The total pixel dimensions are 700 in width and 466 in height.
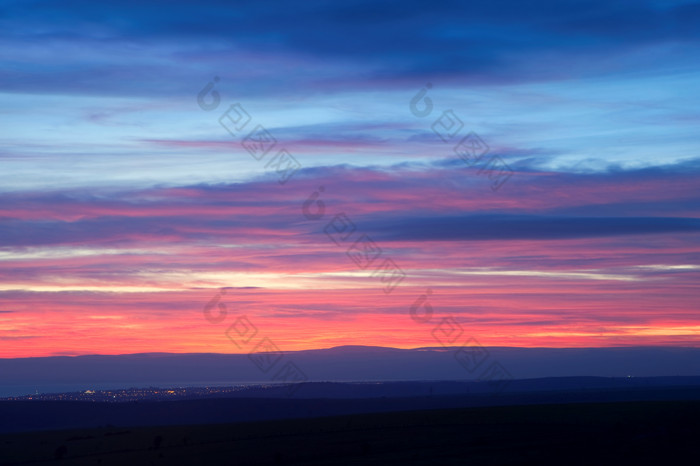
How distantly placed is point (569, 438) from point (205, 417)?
97.1 m

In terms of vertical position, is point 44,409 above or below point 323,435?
above

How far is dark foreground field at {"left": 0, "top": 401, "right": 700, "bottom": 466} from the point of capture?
2457 inches

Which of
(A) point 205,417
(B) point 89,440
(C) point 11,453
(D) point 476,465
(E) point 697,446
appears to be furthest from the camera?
(A) point 205,417

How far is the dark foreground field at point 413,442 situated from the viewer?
205 ft

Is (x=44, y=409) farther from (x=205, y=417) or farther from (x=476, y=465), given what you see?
(x=476, y=465)

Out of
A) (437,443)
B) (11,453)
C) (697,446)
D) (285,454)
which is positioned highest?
(11,453)

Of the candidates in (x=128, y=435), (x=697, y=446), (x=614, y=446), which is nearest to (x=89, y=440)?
(x=128, y=435)

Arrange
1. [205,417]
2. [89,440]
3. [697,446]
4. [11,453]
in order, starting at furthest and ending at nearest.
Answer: [205,417] → [89,440] → [11,453] → [697,446]

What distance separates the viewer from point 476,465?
57.9 meters

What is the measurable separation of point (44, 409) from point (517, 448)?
→ 120078 millimetres

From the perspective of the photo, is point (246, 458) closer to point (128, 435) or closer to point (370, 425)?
point (370, 425)

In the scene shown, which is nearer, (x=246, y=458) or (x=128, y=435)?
(x=246, y=458)

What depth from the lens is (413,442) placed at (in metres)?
73.4

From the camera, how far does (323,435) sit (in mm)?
85500
